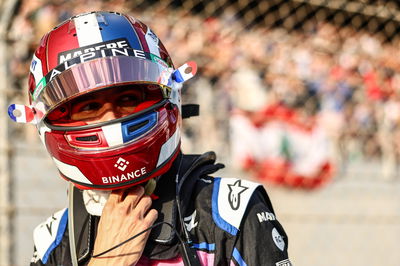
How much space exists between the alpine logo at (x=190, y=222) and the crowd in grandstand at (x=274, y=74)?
80.0 inches

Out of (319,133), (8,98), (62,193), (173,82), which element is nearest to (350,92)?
(319,133)

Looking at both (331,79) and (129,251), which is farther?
(331,79)

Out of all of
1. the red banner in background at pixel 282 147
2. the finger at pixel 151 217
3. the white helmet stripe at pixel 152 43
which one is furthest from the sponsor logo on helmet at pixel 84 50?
the red banner in background at pixel 282 147

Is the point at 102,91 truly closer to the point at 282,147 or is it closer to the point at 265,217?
the point at 265,217

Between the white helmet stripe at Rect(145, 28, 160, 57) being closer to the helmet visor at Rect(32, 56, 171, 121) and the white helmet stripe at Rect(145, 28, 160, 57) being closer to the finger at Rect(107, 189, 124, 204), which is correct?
the helmet visor at Rect(32, 56, 171, 121)

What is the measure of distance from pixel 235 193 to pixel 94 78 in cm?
50

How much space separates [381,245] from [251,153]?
4.75 feet

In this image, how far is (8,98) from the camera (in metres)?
3.82

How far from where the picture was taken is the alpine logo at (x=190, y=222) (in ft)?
6.88

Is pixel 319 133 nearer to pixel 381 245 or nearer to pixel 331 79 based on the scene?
pixel 331 79

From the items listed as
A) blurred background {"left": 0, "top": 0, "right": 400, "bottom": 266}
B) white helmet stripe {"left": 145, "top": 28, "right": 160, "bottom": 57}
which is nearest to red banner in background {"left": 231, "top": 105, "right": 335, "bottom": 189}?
blurred background {"left": 0, "top": 0, "right": 400, "bottom": 266}

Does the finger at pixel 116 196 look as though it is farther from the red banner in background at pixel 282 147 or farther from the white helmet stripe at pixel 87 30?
the red banner in background at pixel 282 147

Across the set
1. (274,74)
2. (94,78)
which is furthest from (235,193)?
(274,74)

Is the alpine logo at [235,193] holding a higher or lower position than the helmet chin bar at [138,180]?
lower
